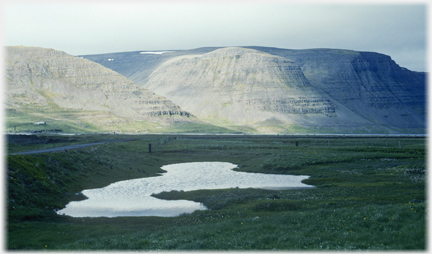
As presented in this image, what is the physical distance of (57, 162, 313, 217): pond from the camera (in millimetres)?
34000

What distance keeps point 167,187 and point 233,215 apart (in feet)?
56.9

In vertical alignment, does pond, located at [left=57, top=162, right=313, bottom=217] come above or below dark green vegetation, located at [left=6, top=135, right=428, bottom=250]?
below

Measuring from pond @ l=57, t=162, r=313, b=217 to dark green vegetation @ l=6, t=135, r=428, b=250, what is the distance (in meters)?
1.77

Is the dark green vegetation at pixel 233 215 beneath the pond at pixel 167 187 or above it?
above

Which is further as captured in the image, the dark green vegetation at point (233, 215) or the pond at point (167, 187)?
the pond at point (167, 187)

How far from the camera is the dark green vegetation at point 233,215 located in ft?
63.9

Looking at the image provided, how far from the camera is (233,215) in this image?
29.5 metres

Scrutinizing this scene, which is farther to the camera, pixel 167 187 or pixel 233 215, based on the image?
pixel 167 187

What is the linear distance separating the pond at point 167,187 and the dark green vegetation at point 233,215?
1770 millimetres

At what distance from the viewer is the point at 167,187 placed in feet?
149

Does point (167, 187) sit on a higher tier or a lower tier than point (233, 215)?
lower

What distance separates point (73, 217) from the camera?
30594 millimetres

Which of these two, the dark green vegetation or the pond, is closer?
the dark green vegetation

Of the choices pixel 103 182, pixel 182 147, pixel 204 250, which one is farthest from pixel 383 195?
pixel 182 147
